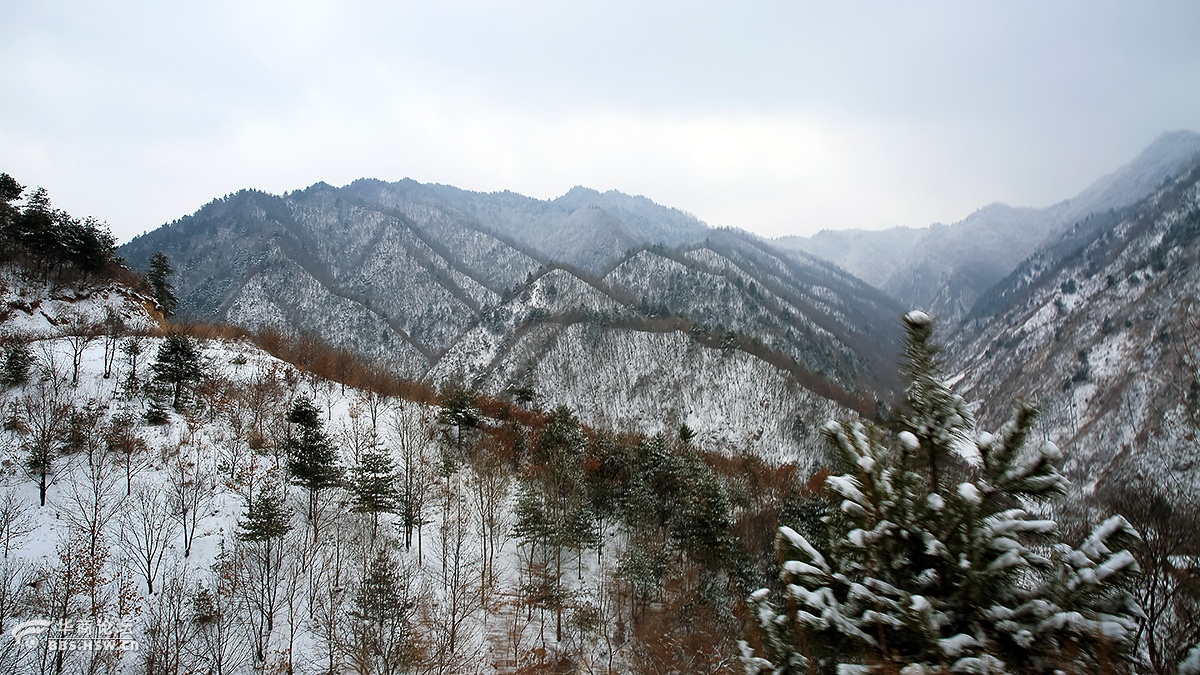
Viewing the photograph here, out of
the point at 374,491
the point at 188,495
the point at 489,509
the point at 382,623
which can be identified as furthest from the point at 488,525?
the point at 188,495

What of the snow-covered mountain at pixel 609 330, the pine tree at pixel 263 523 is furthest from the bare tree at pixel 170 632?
the snow-covered mountain at pixel 609 330

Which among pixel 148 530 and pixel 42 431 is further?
pixel 148 530

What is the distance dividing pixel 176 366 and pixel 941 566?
35.7 m

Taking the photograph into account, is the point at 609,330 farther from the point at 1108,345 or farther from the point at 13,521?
the point at 1108,345

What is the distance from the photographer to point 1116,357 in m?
100

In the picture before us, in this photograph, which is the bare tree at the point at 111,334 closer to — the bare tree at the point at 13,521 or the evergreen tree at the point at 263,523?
the bare tree at the point at 13,521

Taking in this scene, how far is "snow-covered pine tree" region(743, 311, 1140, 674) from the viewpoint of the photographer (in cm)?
271

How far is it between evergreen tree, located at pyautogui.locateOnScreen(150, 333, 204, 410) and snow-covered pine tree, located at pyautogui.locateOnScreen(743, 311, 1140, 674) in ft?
113

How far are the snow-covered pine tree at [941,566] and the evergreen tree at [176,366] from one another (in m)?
34.4

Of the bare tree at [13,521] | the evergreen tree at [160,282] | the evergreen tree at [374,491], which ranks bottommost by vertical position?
the evergreen tree at [374,491]

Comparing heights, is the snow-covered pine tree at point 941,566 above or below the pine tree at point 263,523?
above

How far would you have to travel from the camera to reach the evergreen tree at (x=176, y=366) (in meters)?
27.6

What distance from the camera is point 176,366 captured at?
27953mm

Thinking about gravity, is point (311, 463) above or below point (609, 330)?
below
